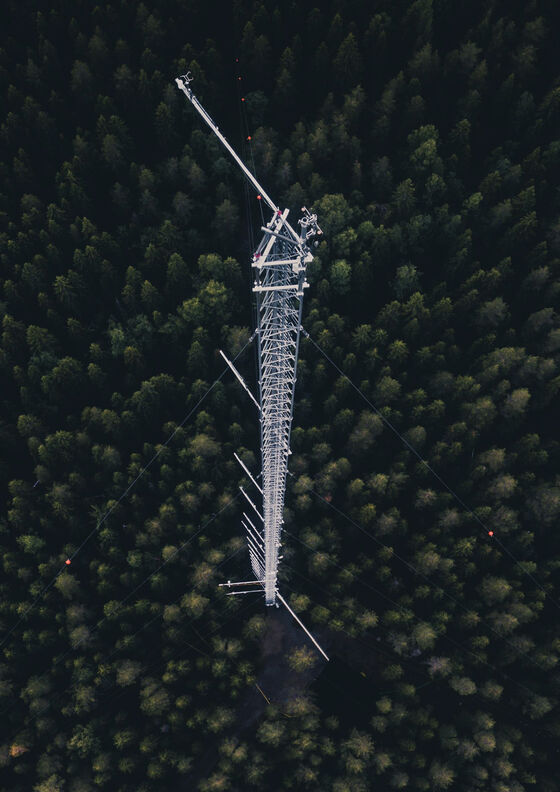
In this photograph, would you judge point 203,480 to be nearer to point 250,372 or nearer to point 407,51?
point 250,372

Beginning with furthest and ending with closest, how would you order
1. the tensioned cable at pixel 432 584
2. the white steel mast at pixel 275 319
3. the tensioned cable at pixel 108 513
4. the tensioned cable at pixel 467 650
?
the tensioned cable at pixel 432 584 < the tensioned cable at pixel 467 650 < the tensioned cable at pixel 108 513 < the white steel mast at pixel 275 319

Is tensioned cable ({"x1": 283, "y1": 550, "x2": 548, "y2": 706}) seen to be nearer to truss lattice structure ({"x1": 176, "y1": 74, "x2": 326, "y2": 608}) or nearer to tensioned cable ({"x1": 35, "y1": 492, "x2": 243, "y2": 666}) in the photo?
tensioned cable ({"x1": 35, "y1": 492, "x2": 243, "y2": 666})

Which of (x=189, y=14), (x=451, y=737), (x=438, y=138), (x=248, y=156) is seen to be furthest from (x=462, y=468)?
(x=189, y=14)

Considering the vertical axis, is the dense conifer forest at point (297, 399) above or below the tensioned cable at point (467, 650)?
above

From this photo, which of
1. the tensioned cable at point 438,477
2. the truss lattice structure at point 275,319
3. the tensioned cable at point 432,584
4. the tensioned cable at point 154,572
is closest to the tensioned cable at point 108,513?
the tensioned cable at point 154,572

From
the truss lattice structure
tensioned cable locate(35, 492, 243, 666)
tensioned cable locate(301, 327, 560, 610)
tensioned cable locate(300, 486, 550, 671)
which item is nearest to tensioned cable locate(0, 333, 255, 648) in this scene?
tensioned cable locate(35, 492, 243, 666)

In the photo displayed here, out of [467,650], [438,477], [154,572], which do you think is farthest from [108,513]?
[467,650]

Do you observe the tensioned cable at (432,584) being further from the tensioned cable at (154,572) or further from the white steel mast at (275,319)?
the white steel mast at (275,319)
